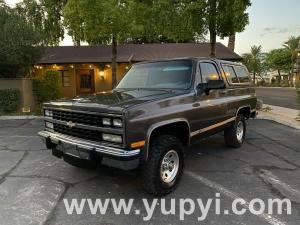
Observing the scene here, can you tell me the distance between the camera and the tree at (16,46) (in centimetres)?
1411

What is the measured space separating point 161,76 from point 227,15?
9.38 meters

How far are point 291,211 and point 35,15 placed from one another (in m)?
24.9

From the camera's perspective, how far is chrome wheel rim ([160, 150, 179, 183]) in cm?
480

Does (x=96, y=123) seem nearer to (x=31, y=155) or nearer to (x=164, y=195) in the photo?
(x=164, y=195)

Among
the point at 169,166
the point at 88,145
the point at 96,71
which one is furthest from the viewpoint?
the point at 96,71

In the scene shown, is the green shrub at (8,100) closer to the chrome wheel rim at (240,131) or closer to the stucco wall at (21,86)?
the stucco wall at (21,86)

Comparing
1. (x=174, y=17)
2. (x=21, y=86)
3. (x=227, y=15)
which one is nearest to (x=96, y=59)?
(x=21, y=86)

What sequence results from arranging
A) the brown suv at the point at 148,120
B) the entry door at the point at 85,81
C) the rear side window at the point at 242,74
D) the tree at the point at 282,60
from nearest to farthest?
the brown suv at the point at 148,120, the rear side window at the point at 242,74, the entry door at the point at 85,81, the tree at the point at 282,60

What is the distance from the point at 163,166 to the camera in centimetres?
482

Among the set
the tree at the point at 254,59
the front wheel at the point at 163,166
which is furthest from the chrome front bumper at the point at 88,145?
the tree at the point at 254,59

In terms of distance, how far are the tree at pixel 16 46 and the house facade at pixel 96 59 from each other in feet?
23.3

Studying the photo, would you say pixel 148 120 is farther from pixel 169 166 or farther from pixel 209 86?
pixel 209 86

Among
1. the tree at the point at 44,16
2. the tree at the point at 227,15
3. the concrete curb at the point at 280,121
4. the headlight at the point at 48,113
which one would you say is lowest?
the concrete curb at the point at 280,121

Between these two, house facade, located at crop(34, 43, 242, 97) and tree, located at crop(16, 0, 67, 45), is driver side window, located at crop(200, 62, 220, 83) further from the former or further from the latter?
tree, located at crop(16, 0, 67, 45)
